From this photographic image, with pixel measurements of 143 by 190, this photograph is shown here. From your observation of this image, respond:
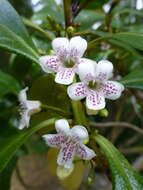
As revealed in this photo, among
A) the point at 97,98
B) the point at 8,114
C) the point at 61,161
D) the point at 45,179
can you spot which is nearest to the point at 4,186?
the point at 45,179

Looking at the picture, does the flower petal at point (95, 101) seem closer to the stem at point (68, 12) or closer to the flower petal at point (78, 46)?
the flower petal at point (78, 46)

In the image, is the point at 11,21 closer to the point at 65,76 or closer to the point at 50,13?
the point at 65,76

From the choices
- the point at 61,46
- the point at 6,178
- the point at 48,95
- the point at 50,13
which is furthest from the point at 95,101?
the point at 50,13

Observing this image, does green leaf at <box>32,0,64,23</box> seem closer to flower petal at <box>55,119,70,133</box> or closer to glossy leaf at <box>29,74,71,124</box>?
glossy leaf at <box>29,74,71,124</box>

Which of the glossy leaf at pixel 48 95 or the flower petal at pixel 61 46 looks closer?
the flower petal at pixel 61 46

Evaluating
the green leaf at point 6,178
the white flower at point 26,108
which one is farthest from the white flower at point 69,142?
the green leaf at point 6,178

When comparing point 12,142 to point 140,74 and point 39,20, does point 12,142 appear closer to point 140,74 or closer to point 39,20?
point 140,74

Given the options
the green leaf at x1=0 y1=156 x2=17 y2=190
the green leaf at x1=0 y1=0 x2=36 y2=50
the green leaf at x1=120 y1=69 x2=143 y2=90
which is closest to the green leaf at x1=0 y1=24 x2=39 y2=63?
the green leaf at x1=0 y1=0 x2=36 y2=50
